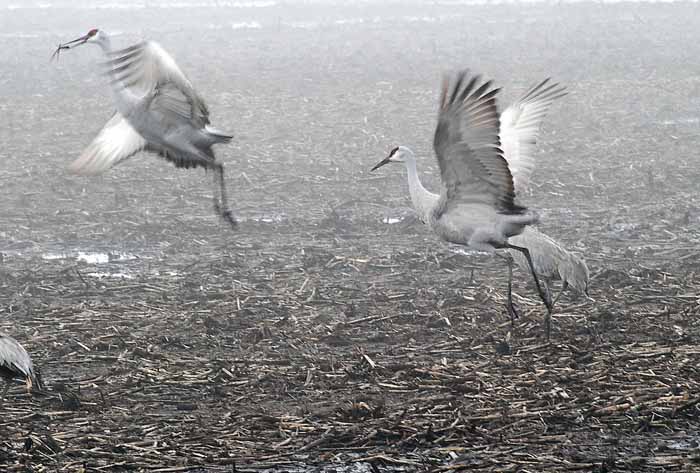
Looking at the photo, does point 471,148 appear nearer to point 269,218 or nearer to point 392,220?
point 392,220

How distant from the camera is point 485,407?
526 cm

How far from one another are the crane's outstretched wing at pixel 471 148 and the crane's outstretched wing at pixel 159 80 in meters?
1.99

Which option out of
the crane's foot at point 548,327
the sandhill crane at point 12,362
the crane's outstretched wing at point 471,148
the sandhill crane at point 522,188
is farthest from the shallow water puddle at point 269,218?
the sandhill crane at point 12,362

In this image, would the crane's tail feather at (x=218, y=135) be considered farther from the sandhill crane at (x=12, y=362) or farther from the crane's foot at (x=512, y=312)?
the sandhill crane at (x=12, y=362)

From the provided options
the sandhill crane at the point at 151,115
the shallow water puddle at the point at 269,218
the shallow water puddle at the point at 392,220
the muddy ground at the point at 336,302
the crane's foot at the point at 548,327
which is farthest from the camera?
the shallow water puddle at the point at 269,218

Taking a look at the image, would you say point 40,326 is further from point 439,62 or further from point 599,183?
point 439,62

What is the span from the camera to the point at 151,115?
25.1 ft

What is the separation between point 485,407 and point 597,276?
2.60m

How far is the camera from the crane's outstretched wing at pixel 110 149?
8.22m

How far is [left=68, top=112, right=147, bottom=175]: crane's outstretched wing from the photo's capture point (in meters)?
8.22

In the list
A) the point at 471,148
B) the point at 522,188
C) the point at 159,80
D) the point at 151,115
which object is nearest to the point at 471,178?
the point at 471,148

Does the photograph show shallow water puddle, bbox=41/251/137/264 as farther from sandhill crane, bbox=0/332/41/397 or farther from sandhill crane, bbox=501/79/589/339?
sandhill crane, bbox=0/332/41/397

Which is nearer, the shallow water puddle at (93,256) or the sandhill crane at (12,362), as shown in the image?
the sandhill crane at (12,362)

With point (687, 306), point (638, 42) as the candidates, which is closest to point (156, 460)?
point (687, 306)
